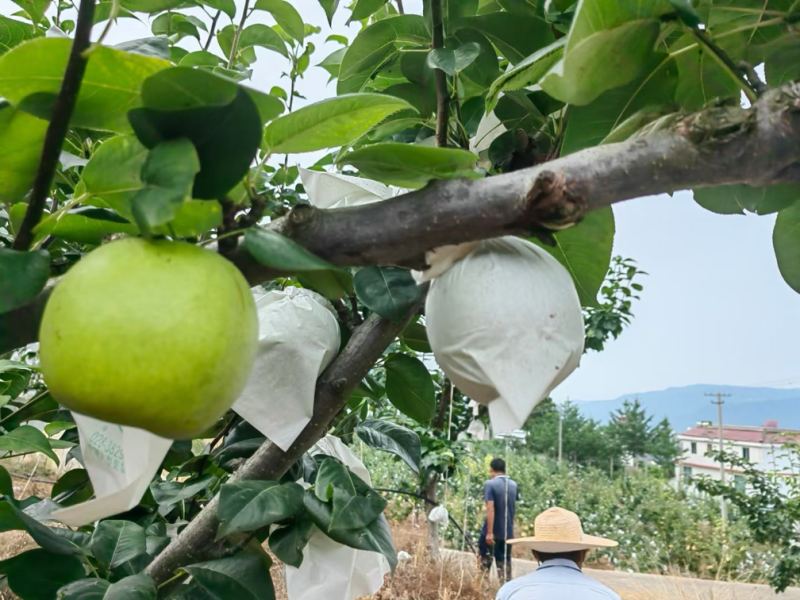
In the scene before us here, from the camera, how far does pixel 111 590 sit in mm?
603

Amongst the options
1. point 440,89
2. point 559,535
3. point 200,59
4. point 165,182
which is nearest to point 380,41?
point 440,89

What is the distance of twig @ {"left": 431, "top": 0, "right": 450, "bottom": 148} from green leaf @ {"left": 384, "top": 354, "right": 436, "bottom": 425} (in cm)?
36

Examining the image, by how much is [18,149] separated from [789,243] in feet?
2.17

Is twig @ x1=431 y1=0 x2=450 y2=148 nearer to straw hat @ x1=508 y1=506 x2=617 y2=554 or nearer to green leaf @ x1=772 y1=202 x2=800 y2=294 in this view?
green leaf @ x1=772 y1=202 x2=800 y2=294

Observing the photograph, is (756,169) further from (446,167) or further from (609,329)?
(609,329)

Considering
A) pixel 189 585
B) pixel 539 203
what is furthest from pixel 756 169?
pixel 189 585

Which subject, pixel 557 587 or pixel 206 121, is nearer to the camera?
pixel 206 121

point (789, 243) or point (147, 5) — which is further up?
point (147, 5)

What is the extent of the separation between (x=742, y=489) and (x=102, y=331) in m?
6.66

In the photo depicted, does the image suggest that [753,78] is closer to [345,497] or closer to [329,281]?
[329,281]

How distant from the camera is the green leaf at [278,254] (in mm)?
325

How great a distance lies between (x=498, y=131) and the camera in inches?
28.1

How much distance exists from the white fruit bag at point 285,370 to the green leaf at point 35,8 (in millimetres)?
536

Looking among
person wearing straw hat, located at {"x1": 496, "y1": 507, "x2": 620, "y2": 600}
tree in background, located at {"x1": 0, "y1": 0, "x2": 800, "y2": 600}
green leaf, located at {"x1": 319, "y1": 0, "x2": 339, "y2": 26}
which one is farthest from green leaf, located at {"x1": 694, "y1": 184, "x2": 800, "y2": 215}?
person wearing straw hat, located at {"x1": 496, "y1": 507, "x2": 620, "y2": 600}
